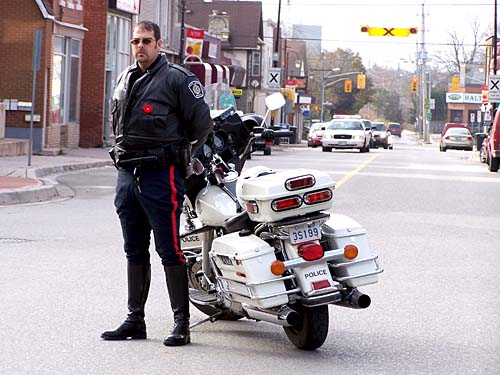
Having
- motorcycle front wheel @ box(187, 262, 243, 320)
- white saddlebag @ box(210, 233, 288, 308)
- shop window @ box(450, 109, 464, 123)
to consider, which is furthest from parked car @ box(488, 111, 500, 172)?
shop window @ box(450, 109, 464, 123)

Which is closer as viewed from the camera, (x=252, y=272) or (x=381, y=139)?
(x=252, y=272)

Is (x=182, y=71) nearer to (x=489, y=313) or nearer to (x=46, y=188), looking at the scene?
(x=489, y=313)

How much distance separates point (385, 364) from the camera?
6668mm

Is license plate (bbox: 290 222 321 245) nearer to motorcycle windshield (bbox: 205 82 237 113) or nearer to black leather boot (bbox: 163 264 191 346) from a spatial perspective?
black leather boot (bbox: 163 264 191 346)

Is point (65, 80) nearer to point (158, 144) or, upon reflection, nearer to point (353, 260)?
point (158, 144)

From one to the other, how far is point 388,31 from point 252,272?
41.5 meters

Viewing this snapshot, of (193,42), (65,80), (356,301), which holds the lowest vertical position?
(356,301)

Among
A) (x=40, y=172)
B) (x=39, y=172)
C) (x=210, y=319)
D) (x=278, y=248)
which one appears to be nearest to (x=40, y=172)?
(x=40, y=172)

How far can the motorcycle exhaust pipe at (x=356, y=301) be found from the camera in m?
6.72

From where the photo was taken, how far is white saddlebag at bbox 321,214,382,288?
681 cm

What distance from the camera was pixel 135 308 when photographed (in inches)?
282

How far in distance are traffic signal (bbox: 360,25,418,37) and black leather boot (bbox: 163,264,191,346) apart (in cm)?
4065

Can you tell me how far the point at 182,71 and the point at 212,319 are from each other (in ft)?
5.17

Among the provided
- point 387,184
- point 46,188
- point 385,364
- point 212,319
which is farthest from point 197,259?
point 387,184
